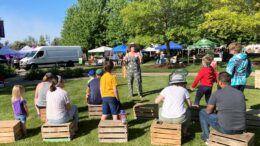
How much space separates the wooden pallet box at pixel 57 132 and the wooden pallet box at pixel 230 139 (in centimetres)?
282

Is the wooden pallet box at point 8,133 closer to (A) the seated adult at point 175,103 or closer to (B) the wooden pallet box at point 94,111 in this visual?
(B) the wooden pallet box at point 94,111

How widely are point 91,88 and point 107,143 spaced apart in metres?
2.22

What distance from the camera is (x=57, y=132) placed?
6836mm

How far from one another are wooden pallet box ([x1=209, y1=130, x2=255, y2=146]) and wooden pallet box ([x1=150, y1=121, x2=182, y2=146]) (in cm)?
61

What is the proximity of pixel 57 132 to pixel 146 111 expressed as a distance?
2412 millimetres

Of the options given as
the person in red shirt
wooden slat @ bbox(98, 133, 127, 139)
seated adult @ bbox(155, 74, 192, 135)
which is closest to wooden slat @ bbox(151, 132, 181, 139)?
seated adult @ bbox(155, 74, 192, 135)

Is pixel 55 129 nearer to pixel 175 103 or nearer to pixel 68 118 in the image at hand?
pixel 68 118

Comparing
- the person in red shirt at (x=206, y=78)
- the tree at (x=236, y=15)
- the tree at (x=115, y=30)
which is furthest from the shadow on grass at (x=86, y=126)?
the tree at (x=115, y=30)

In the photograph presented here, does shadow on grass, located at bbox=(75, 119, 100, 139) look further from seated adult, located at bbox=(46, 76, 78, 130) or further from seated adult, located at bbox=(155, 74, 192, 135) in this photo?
seated adult, located at bbox=(155, 74, 192, 135)

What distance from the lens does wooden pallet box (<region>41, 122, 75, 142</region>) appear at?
684 centimetres

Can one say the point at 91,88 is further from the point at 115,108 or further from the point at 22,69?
the point at 22,69

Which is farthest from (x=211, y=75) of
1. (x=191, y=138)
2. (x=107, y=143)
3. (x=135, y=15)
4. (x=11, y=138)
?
(x=135, y=15)

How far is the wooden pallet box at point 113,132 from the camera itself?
6.64m

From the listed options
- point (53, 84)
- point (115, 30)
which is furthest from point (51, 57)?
point (53, 84)
